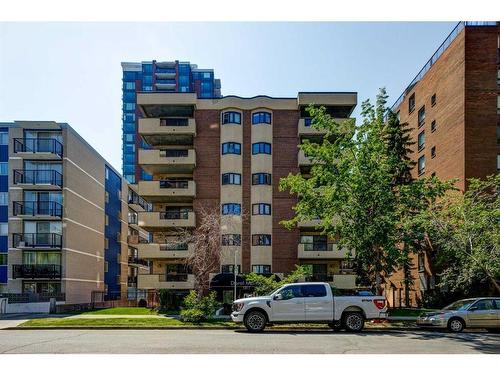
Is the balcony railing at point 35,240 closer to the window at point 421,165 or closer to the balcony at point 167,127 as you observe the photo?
the balcony at point 167,127

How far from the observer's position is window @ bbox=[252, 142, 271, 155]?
3666cm

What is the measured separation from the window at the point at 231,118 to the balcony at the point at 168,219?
326 inches

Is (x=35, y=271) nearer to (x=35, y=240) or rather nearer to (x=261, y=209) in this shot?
(x=35, y=240)

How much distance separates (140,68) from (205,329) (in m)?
102

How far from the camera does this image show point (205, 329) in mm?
18266

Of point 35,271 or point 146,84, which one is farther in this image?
point 146,84

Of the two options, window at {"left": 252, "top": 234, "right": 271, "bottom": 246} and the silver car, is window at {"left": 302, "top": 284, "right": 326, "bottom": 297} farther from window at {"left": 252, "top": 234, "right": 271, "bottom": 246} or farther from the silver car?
window at {"left": 252, "top": 234, "right": 271, "bottom": 246}

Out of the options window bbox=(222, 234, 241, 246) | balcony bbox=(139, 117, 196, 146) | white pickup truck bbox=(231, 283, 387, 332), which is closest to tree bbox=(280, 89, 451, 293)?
white pickup truck bbox=(231, 283, 387, 332)

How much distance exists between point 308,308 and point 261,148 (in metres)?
21.3

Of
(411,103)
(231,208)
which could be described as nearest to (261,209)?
(231,208)

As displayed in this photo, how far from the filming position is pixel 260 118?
37.1 metres

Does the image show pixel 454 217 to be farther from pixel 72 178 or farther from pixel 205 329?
pixel 72 178

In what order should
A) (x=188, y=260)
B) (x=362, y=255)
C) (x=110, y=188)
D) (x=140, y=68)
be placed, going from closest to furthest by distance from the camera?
(x=362, y=255) → (x=188, y=260) → (x=110, y=188) → (x=140, y=68)

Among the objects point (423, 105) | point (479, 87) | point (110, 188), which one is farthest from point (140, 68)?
point (479, 87)
